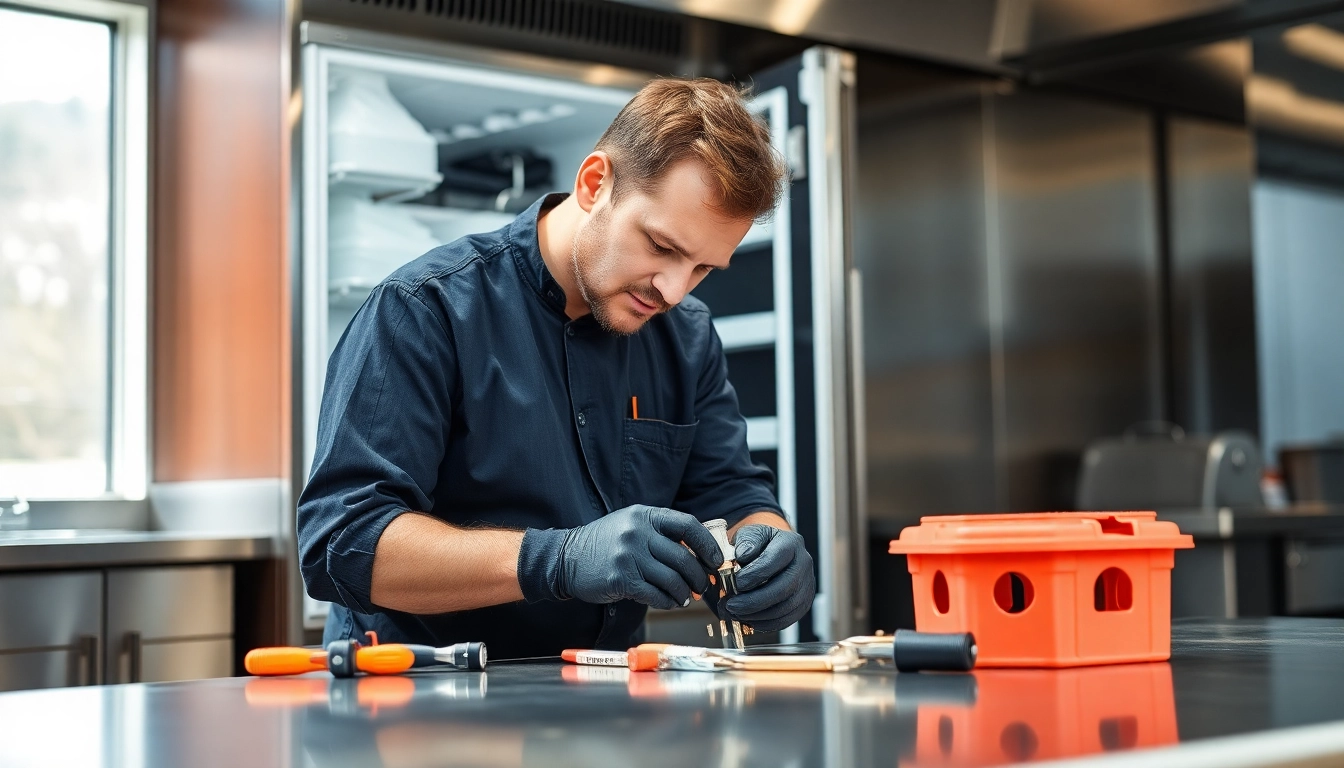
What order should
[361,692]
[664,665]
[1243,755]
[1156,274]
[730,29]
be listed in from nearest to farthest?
[1243,755], [361,692], [664,665], [730,29], [1156,274]

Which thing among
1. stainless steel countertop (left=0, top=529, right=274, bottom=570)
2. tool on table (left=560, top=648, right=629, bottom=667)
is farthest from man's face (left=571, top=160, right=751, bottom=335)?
stainless steel countertop (left=0, top=529, right=274, bottom=570)

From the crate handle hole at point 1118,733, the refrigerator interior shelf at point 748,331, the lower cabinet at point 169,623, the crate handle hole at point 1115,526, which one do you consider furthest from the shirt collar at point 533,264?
the refrigerator interior shelf at point 748,331

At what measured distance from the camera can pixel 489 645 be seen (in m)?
1.73

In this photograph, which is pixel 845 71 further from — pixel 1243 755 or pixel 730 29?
pixel 1243 755

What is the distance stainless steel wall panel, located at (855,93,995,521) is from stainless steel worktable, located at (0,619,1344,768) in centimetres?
238

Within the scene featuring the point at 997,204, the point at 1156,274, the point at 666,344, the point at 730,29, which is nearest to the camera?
the point at 666,344

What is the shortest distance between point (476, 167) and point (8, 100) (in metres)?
1.02

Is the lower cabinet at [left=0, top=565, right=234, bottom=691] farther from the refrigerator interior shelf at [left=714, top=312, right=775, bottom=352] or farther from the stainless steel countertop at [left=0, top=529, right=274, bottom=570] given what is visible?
the refrigerator interior shelf at [left=714, top=312, right=775, bottom=352]

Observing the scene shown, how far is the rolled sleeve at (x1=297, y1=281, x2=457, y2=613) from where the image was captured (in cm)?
152

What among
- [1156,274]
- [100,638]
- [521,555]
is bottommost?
[100,638]

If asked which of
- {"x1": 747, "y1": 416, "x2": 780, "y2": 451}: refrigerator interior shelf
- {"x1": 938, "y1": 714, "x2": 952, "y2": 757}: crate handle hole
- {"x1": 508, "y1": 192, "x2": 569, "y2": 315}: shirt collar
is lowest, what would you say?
{"x1": 938, "y1": 714, "x2": 952, "y2": 757}: crate handle hole

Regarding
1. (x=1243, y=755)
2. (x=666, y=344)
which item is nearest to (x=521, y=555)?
(x=666, y=344)

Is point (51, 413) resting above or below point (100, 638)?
above

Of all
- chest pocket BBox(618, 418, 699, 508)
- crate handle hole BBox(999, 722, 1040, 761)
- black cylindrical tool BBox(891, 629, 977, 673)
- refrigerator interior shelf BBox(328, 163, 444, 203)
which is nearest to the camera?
crate handle hole BBox(999, 722, 1040, 761)
